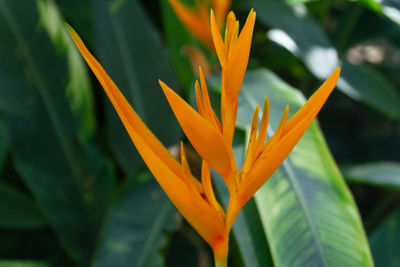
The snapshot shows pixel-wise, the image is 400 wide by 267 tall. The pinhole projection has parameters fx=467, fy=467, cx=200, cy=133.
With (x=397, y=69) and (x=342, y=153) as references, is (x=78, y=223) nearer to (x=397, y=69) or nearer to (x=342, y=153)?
(x=342, y=153)

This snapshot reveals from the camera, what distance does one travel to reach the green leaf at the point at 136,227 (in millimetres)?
687

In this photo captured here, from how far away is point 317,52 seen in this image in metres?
0.88

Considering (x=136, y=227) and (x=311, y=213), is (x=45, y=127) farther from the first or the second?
(x=311, y=213)

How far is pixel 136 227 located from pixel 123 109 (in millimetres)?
425

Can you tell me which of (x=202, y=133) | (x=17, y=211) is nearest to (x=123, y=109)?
(x=202, y=133)

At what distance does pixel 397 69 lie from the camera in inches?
56.4

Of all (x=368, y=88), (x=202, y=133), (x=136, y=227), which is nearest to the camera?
(x=202, y=133)

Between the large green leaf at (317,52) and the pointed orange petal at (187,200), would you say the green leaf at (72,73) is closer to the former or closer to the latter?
the large green leaf at (317,52)

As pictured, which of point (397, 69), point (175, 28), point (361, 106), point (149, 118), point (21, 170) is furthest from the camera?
point (361, 106)

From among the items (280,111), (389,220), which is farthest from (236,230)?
(389,220)

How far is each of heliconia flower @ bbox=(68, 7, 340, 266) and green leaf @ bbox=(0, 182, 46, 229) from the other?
0.61m

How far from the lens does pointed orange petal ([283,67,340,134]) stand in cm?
33

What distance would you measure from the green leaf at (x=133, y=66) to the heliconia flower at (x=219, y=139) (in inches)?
21.2

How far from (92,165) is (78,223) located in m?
0.11
